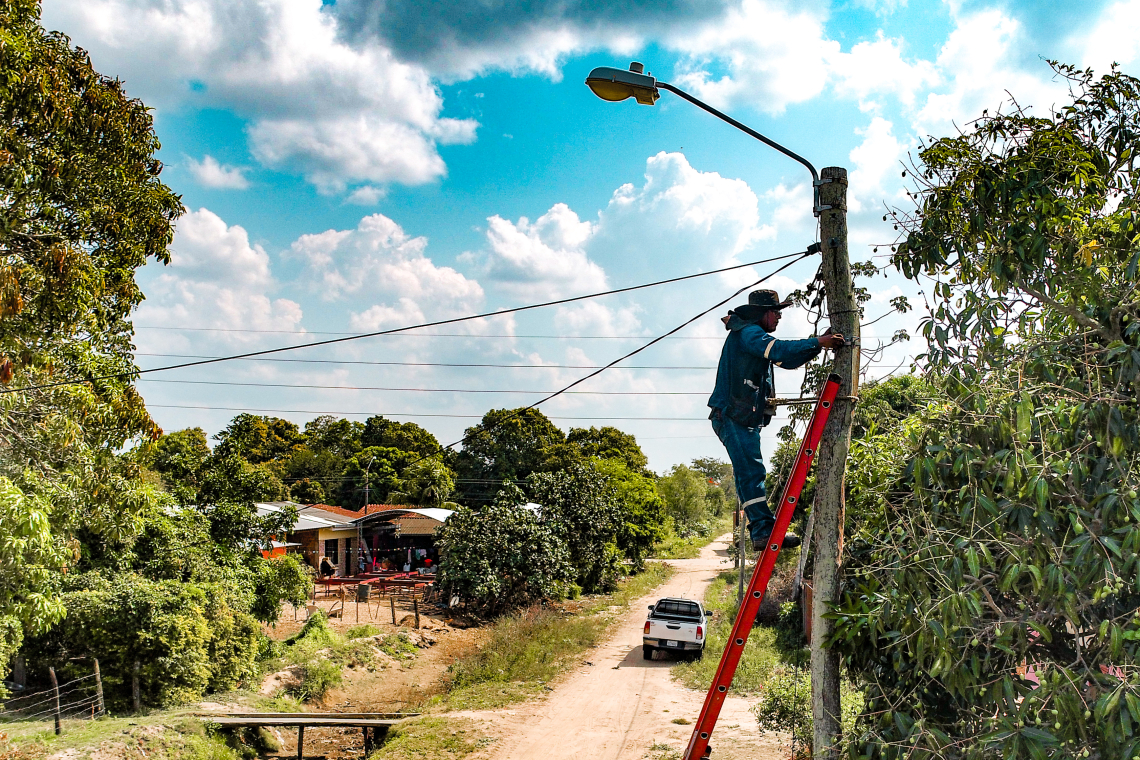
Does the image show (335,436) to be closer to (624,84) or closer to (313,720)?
(313,720)

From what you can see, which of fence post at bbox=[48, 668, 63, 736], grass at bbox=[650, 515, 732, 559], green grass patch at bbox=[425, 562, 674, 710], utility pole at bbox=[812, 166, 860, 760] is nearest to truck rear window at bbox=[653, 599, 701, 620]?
green grass patch at bbox=[425, 562, 674, 710]

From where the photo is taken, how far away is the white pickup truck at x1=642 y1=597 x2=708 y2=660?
19.6m

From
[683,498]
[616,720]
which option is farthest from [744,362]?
[683,498]

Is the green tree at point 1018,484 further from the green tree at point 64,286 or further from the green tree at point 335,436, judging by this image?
the green tree at point 335,436

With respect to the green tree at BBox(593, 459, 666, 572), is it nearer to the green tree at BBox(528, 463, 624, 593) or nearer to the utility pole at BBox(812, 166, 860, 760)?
the green tree at BBox(528, 463, 624, 593)

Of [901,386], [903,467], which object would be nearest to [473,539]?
[901,386]

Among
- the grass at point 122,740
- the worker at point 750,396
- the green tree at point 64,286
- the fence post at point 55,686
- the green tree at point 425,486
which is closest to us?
the worker at point 750,396

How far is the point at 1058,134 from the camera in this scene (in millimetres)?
4703

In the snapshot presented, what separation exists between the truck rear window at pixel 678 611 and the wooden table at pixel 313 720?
7118 mm

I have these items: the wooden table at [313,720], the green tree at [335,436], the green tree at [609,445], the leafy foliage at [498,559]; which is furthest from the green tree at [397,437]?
the wooden table at [313,720]

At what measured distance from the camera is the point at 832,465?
15.7 ft

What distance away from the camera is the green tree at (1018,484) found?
342cm

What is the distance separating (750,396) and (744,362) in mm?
232

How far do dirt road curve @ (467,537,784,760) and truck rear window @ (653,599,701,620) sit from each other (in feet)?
4.20
